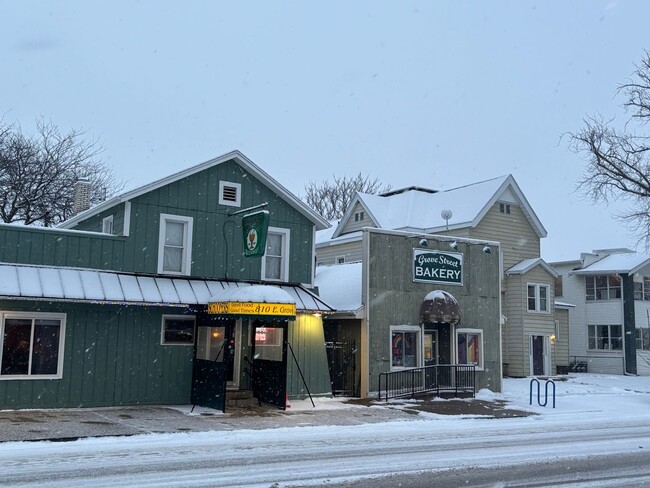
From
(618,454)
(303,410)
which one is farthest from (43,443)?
(618,454)

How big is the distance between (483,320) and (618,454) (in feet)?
44.1

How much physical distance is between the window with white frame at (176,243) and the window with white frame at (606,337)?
2904 cm

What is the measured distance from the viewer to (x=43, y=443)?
12.8 metres

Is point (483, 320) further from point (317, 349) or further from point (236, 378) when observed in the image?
point (236, 378)

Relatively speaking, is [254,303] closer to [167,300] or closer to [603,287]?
[167,300]

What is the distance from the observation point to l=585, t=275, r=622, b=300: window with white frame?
135 feet

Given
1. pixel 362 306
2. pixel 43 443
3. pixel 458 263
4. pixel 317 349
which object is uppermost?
pixel 458 263

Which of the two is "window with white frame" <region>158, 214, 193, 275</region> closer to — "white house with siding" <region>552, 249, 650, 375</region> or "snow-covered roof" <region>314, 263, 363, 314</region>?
"snow-covered roof" <region>314, 263, 363, 314</region>

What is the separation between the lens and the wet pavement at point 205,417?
14.3m

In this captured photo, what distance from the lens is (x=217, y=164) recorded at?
21.1 m

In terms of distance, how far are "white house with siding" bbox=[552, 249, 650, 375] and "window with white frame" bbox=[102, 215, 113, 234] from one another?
29.8 metres

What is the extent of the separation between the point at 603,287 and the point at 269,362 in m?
28.3

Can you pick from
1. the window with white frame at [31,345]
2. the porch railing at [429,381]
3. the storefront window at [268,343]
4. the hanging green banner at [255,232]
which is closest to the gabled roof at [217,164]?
the hanging green banner at [255,232]

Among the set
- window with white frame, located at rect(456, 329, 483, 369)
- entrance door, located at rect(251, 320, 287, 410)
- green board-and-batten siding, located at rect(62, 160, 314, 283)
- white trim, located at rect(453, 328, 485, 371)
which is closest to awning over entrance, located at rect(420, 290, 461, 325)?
white trim, located at rect(453, 328, 485, 371)
